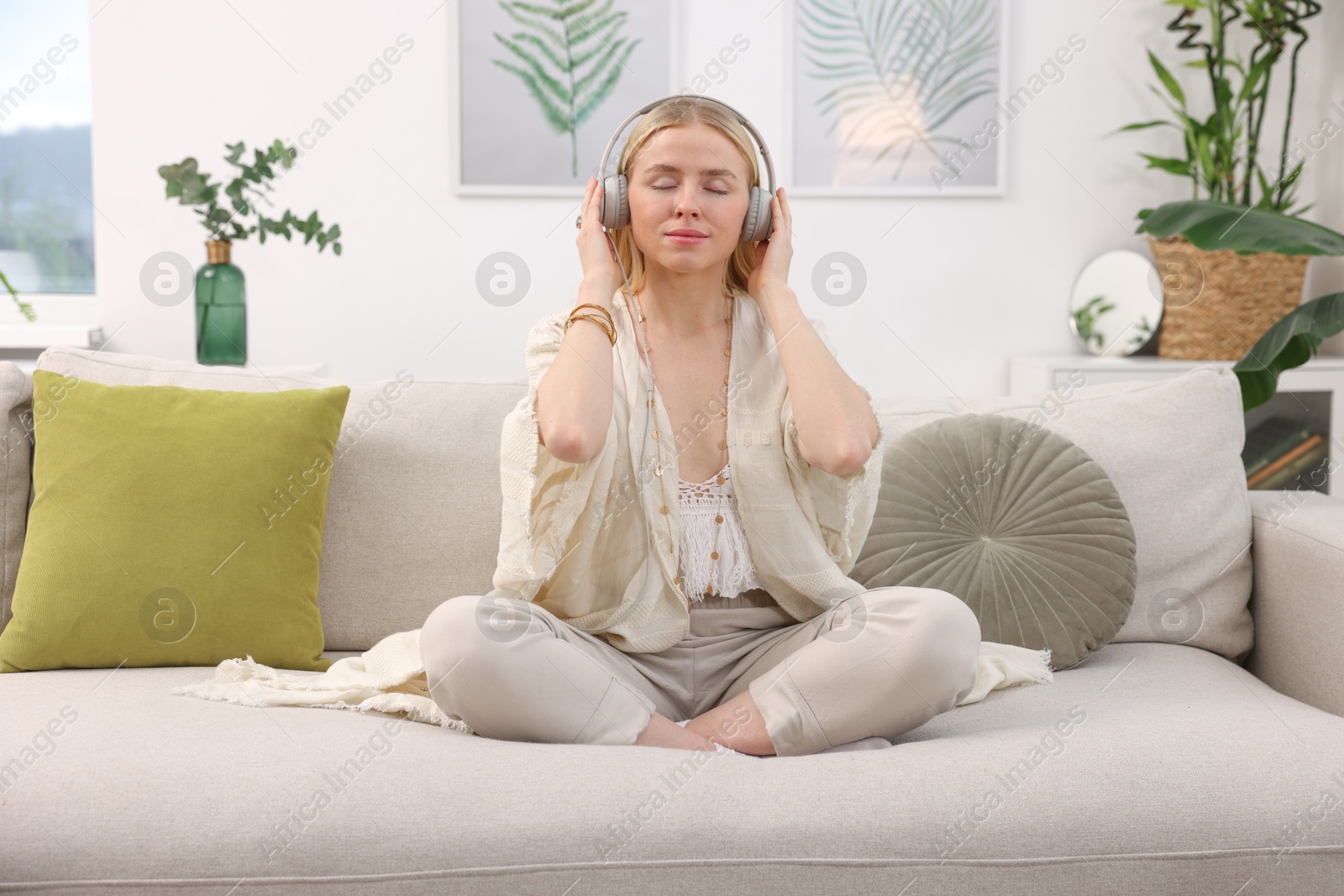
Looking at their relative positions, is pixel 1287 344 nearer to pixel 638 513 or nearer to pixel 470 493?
pixel 638 513

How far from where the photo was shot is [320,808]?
1037 mm

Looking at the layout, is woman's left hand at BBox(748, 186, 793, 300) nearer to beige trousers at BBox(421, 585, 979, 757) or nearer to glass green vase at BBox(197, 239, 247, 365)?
beige trousers at BBox(421, 585, 979, 757)

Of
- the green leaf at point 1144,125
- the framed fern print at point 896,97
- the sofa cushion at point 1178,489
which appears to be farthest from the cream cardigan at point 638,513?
the green leaf at point 1144,125

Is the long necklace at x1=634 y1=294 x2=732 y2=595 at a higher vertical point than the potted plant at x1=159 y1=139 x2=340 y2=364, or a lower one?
lower

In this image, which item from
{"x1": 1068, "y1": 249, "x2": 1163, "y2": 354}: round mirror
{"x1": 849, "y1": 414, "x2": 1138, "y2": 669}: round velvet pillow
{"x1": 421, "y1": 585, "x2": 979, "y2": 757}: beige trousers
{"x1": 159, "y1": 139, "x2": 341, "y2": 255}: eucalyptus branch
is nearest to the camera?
{"x1": 421, "y1": 585, "x2": 979, "y2": 757}: beige trousers

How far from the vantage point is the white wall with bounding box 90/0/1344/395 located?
9.00ft

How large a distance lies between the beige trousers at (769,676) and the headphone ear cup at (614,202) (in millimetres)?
513

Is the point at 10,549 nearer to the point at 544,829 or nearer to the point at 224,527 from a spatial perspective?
the point at 224,527

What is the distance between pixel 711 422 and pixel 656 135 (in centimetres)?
38

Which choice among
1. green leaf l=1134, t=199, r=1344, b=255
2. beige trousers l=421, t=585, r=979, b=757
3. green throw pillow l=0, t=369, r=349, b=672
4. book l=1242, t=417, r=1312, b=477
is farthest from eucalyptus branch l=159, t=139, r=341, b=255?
book l=1242, t=417, r=1312, b=477

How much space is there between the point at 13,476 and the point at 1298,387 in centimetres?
281

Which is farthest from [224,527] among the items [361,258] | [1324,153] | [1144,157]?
[1324,153]

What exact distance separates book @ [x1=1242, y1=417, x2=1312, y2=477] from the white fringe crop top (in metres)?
1.98

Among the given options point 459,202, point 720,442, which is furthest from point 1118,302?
point 720,442
